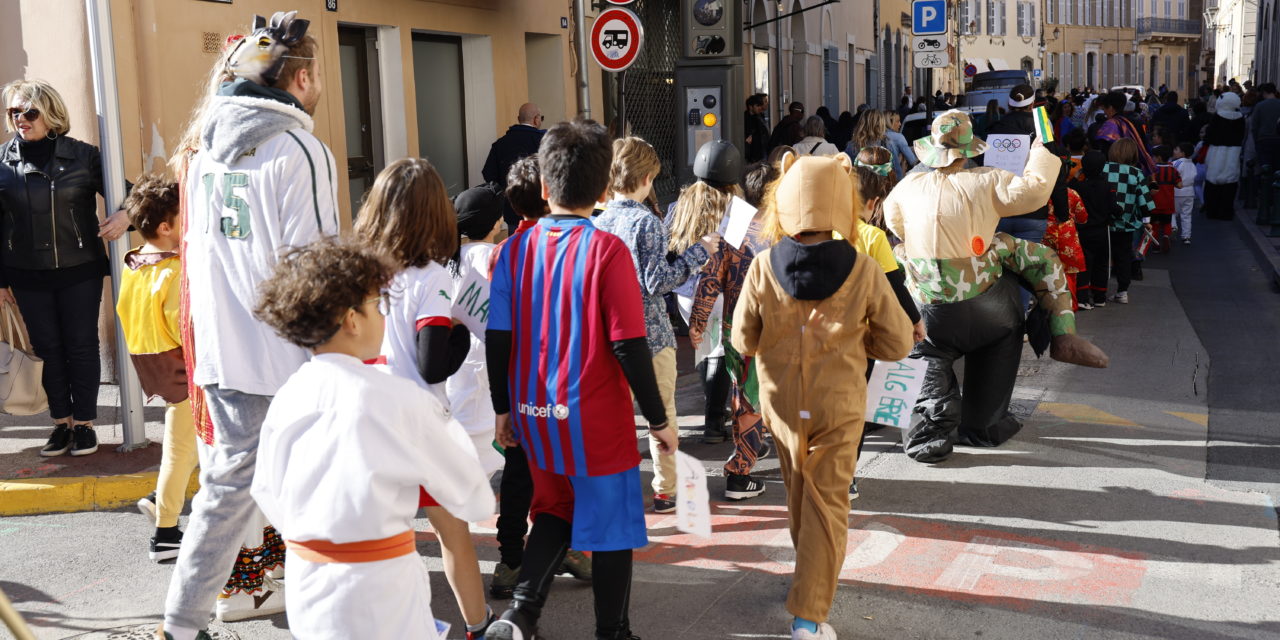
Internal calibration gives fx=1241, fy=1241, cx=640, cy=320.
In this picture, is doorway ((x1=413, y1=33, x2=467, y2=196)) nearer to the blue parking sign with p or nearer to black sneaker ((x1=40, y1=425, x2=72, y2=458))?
black sneaker ((x1=40, y1=425, x2=72, y2=458))

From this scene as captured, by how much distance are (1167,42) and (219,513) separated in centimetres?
7675

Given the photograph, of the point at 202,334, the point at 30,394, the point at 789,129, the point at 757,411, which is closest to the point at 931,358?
the point at 757,411

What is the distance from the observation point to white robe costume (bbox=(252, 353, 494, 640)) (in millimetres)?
2764

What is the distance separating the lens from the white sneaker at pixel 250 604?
4.36 meters

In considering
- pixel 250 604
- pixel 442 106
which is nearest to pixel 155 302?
pixel 250 604

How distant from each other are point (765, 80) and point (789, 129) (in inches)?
345

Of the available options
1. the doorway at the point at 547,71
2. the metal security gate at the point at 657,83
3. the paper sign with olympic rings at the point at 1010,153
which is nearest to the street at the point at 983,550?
the paper sign with olympic rings at the point at 1010,153

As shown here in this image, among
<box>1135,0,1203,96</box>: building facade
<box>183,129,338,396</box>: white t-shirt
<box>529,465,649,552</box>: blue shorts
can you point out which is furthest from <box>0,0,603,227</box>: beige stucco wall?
<box>1135,0,1203,96</box>: building facade

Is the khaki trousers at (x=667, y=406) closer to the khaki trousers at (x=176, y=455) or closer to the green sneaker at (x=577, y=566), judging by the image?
the green sneaker at (x=577, y=566)

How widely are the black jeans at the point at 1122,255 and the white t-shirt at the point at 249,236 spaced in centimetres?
921

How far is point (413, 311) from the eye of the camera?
3854mm

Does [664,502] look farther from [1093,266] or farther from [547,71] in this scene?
[547,71]

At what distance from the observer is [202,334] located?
377 cm

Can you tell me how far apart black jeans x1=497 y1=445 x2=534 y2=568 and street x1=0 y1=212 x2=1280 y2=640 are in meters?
0.21
